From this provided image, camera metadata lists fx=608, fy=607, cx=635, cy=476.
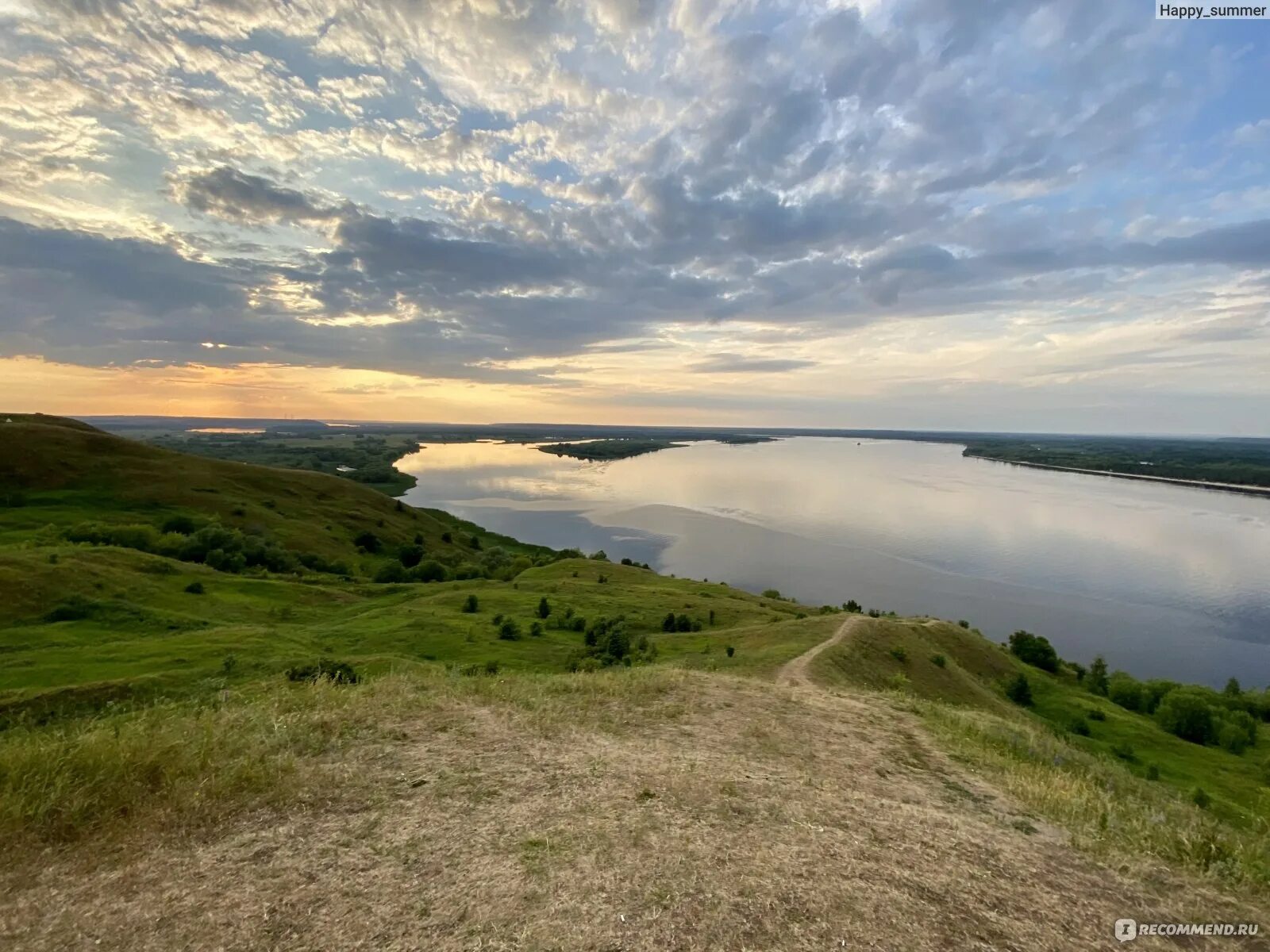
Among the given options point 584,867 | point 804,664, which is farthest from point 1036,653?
point 584,867

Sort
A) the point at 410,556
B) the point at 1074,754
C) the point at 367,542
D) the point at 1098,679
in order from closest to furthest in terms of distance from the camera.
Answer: the point at 1074,754 < the point at 1098,679 < the point at 410,556 < the point at 367,542

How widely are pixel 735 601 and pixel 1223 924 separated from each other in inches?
1604

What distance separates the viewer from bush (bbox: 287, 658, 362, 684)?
711 inches

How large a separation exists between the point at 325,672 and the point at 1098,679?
55.7 metres

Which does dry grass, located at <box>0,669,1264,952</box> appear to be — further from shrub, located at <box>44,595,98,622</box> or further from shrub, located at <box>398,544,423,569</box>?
shrub, located at <box>398,544,423,569</box>

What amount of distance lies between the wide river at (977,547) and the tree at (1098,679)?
343 inches

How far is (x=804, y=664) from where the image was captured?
25.5m

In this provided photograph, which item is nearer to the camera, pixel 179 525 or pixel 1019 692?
pixel 1019 692

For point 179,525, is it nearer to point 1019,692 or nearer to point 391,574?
point 391,574

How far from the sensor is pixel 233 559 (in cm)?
4969

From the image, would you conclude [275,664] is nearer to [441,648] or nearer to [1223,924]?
[441,648]

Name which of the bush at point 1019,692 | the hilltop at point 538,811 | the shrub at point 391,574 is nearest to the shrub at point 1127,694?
the bush at point 1019,692

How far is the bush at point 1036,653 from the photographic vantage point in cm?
4834

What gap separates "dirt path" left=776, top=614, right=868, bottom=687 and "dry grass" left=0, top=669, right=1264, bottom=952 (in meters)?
9.93
